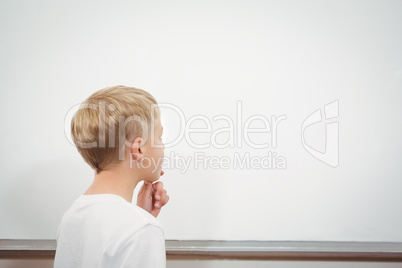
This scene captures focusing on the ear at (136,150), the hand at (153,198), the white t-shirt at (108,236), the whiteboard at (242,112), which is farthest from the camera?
the whiteboard at (242,112)

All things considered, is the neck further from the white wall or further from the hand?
the white wall

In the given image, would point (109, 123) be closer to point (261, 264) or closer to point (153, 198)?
point (153, 198)

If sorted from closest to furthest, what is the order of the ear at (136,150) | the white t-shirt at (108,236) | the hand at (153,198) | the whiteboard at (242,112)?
the white t-shirt at (108,236) → the ear at (136,150) → the hand at (153,198) → the whiteboard at (242,112)

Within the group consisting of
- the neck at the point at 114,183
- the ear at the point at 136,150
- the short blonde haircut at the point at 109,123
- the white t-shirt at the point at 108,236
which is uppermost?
the short blonde haircut at the point at 109,123

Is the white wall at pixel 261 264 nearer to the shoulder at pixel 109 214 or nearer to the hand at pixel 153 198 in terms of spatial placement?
the hand at pixel 153 198

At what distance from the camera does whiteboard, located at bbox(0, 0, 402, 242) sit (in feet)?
3.10

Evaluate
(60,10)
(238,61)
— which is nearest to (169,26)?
(238,61)

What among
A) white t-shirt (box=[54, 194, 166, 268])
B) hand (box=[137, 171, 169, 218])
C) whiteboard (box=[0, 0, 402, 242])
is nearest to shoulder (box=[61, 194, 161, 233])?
white t-shirt (box=[54, 194, 166, 268])

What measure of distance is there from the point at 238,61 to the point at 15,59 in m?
0.89

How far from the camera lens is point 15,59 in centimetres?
99

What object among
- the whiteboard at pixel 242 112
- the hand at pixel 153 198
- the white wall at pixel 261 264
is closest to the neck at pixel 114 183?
the hand at pixel 153 198

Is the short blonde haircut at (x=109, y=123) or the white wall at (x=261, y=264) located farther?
the white wall at (x=261, y=264)

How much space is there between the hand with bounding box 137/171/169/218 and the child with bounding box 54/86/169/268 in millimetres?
101

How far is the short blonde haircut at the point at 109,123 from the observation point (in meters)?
0.54
